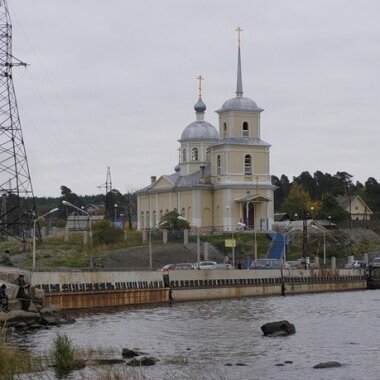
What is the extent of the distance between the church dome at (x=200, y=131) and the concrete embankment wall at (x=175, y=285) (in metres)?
51.0

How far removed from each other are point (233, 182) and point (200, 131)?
18860mm

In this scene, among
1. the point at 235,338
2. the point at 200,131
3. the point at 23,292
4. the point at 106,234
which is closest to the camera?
the point at 235,338

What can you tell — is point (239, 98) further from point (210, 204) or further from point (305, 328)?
point (305, 328)

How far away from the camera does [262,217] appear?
525 ft

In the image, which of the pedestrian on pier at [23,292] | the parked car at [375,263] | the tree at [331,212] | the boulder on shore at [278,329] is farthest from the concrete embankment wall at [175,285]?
the tree at [331,212]

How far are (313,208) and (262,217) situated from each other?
18.9 m

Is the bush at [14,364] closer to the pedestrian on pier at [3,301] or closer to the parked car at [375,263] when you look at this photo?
the pedestrian on pier at [3,301]

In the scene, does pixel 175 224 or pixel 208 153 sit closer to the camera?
pixel 175 224

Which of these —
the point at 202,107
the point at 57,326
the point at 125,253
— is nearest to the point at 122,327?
the point at 57,326

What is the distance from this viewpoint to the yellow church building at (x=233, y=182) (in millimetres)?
158250

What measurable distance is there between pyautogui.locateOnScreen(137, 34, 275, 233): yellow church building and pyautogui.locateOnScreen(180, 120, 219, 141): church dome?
6666 millimetres

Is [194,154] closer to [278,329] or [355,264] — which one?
[355,264]

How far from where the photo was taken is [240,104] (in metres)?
162

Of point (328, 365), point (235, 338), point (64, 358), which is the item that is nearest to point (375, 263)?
point (235, 338)
